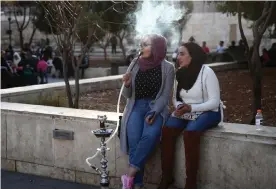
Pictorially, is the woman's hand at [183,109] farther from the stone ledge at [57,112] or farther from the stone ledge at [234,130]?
the stone ledge at [57,112]

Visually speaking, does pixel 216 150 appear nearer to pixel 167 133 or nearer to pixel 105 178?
pixel 167 133

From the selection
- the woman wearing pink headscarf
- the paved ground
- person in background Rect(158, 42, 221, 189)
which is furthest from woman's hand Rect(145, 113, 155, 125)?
the paved ground

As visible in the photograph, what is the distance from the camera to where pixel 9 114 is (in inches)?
260

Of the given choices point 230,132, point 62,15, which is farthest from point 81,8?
point 230,132

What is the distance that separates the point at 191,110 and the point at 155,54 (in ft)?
2.34

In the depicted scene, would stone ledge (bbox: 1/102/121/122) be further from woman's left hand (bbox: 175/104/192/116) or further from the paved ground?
woman's left hand (bbox: 175/104/192/116)

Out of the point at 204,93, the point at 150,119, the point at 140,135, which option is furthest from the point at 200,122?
the point at 140,135

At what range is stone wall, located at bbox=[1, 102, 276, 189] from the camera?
4.88 m

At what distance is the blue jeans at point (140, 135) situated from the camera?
5141 mm

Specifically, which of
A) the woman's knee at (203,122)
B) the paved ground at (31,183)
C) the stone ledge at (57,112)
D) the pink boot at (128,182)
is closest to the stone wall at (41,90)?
the stone ledge at (57,112)

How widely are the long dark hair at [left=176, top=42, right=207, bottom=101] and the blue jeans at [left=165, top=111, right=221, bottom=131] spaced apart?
0.83ft

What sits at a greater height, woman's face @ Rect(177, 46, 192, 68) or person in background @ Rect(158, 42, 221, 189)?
woman's face @ Rect(177, 46, 192, 68)

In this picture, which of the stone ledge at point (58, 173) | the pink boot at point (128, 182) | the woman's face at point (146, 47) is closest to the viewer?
the pink boot at point (128, 182)

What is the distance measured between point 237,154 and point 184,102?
75cm
